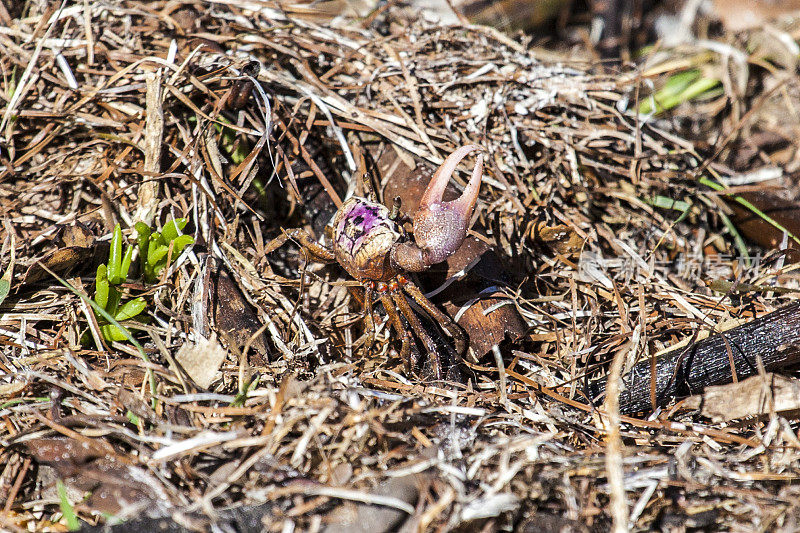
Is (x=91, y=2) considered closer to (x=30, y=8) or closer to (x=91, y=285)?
(x=30, y=8)

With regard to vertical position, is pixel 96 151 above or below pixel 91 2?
below

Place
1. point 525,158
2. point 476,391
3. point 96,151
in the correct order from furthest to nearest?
point 525,158
point 96,151
point 476,391

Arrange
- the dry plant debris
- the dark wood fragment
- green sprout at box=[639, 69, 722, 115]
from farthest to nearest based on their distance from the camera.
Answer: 1. green sprout at box=[639, 69, 722, 115]
2. the dark wood fragment
3. the dry plant debris

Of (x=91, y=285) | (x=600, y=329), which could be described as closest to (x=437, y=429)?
(x=600, y=329)

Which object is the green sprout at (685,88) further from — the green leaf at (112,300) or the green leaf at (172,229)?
the green leaf at (112,300)

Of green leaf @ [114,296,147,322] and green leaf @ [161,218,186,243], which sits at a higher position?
green leaf @ [161,218,186,243]

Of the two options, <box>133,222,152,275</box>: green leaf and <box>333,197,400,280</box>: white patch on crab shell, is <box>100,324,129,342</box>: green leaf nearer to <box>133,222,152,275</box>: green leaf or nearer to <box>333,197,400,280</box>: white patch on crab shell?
<box>133,222,152,275</box>: green leaf

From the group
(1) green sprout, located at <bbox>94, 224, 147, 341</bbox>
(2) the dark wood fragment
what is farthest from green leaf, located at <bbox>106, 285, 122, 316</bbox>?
(2) the dark wood fragment
